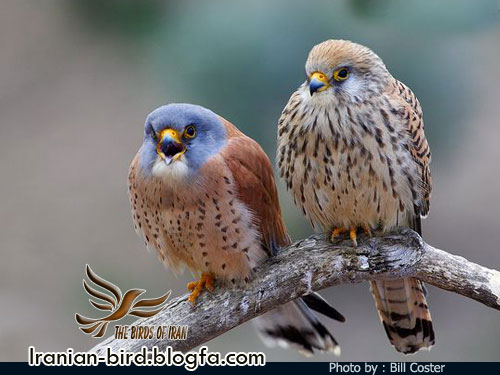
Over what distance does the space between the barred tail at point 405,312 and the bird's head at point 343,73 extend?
0.72m

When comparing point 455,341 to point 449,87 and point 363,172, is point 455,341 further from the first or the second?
point 363,172

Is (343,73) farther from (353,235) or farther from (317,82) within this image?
(353,235)

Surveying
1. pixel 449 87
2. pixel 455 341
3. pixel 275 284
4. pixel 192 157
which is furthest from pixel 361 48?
pixel 455 341

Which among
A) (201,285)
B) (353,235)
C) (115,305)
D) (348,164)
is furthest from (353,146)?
(115,305)

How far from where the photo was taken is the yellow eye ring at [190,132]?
2455 mm

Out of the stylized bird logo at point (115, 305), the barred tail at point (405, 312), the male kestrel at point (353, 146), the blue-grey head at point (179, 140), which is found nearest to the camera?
the blue-grey head at point (179, 140)

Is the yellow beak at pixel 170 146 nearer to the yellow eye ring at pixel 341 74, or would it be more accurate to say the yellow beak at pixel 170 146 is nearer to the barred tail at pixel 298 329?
the yellow eye ring at pixel 341 74

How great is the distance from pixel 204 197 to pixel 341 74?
1.75 ft

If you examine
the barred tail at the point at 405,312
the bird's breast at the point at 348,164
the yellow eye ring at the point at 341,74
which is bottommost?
the barred tail at the point at 405,312

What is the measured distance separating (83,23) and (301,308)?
260cm

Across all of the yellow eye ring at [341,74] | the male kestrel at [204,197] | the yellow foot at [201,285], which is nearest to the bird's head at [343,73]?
the yellow eye ring at [341,74]

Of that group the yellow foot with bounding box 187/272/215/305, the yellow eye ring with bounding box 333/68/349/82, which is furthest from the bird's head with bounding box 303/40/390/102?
the yellow foot with bounding box 187/272/215/305

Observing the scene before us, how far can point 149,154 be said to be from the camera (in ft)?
8.23

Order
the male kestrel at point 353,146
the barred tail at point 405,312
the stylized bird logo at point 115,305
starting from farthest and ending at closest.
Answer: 1. the barred tail at point 405,312
2. the stylized bird logo at point 115,305
3. the male kestrel at point 353,146
